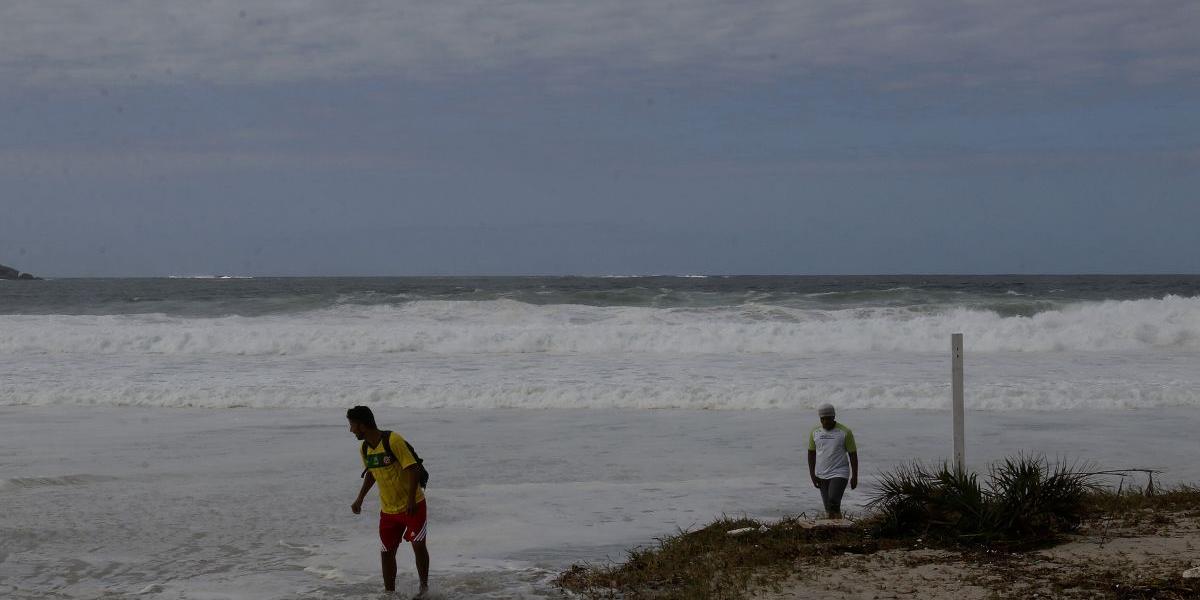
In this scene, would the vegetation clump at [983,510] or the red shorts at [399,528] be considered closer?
the red shorts at [399,528]

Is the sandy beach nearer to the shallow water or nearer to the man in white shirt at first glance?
the man in white shirt

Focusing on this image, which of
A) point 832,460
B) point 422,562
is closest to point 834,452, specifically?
point 832,460

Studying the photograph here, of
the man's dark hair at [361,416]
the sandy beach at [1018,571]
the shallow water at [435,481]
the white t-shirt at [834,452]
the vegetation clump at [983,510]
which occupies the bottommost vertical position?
the shallow water at [435,481]

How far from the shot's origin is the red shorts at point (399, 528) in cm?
702

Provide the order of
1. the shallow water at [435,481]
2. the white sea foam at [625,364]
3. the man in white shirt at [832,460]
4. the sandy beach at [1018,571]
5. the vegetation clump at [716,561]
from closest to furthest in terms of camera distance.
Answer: the sandy beach at [1018,571] < the vegetation clump at [716,561] < the shallow water at [435,481] < the man in white shirt at [832,460] < the white sea foam at [625,364]

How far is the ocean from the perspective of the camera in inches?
324

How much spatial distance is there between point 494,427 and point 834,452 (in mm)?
7315

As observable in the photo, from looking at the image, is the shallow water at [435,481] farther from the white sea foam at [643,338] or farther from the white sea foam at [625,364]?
the white sea foam at [643,338]

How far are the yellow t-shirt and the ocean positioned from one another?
0.65 meters

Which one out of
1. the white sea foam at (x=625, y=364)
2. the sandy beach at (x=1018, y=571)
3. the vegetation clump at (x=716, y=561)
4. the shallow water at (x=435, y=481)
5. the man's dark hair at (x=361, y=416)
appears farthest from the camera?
the white sea foam at (x=625, y=364)

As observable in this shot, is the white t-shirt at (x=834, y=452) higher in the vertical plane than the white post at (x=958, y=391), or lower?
lower

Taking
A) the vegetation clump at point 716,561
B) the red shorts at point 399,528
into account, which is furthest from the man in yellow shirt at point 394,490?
the vegetation clump at point 716,561

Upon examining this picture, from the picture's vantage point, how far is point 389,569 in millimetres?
7066

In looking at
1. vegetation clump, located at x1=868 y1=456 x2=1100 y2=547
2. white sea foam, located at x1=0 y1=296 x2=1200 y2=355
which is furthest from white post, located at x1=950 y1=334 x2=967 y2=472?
white sea foam, located at x1=0 y1=296 x2=1200 y2=355
